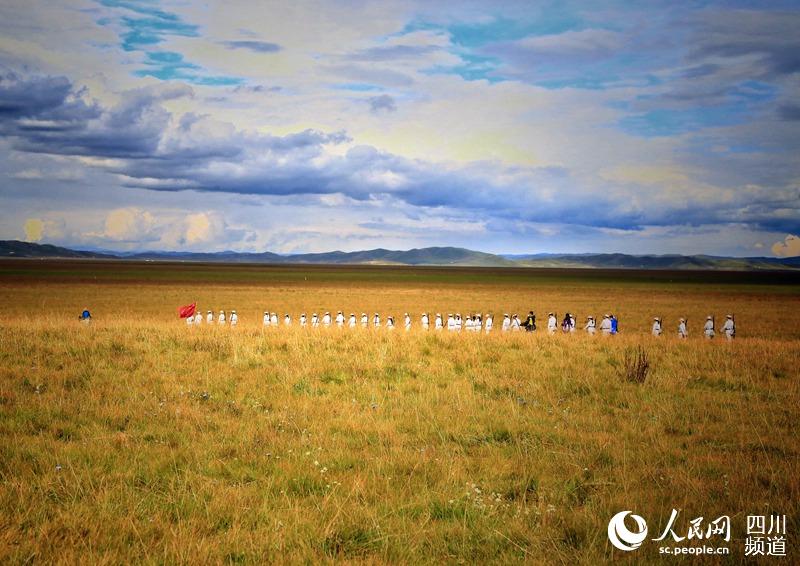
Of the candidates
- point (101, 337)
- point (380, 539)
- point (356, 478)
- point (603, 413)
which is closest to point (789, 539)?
point (380, 539)

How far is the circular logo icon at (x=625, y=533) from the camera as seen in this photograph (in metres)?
5.25

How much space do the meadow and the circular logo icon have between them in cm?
9

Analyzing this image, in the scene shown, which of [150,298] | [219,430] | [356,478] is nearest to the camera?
[356,478]

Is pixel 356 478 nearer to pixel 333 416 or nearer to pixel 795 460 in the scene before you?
pixel 333 416

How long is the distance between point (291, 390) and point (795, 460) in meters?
7.91

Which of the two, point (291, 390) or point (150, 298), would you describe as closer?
point (291, 390)

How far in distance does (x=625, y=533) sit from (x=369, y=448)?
339 centimetres

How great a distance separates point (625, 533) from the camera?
17.8 ft

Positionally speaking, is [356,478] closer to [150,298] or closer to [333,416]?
[333,416]

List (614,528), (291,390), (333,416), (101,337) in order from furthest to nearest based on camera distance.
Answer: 1. (101,337)
2. (291,390)
3. (333,416)
4. (614,528)

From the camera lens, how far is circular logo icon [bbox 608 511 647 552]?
5.25 meters

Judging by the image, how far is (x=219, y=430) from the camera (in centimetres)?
834

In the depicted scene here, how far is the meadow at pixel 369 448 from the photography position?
5.29m

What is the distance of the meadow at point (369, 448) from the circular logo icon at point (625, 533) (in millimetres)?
94
